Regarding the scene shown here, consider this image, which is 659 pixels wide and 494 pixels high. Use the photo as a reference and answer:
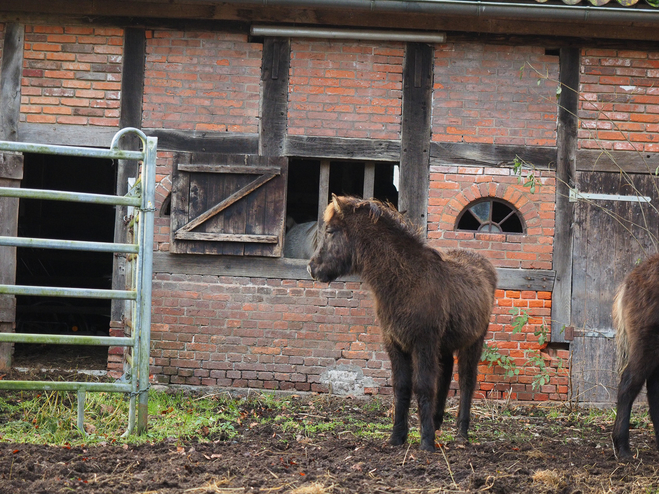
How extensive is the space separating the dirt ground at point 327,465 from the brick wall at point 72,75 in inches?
156

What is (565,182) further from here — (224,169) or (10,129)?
(10,129)

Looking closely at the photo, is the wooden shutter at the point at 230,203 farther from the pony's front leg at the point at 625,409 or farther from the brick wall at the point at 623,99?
the pony's front leg at the point at 625,409

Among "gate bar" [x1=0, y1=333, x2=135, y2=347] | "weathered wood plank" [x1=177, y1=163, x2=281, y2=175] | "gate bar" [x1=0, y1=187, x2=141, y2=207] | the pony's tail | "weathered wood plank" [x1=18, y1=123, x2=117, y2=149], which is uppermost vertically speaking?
"weathered wood plank" [x1=18, y1=123, x2=117, y2=149]

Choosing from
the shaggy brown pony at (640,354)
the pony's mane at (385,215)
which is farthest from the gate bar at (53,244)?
the shaggy brown pony at (640,354)

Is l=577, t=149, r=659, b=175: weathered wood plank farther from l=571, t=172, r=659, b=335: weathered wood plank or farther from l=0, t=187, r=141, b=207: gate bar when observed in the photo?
l=0, t=187, r=141, b=207: gate bar

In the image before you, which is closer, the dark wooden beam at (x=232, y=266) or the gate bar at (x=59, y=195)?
the gate bar at (x=59, y=195)

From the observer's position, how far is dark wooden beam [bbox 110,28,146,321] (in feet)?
23.4

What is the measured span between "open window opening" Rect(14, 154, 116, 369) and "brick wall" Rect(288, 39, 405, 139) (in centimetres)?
404

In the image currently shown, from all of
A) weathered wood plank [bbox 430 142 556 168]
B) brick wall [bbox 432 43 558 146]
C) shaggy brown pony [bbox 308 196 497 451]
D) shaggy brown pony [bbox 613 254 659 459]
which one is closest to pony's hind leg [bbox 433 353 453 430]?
shaggy brown pony [bbox 308 196 497 451]

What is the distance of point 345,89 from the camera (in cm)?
720

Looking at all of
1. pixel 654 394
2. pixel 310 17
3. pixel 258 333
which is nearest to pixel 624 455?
pixel 654 394

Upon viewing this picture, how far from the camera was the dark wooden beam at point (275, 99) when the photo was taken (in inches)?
281

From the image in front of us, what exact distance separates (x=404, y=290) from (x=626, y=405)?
1.87m

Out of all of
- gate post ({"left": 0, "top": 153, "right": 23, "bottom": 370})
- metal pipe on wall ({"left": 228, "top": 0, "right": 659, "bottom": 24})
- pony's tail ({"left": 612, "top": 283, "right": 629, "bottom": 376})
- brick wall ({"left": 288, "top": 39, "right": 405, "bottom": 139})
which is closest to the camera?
pony's tail ({"left": 612, "top": 283, "right": 629, "bottom": 376})
